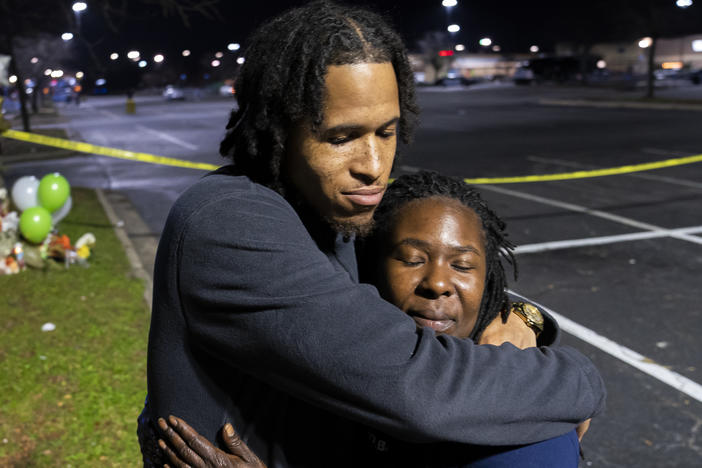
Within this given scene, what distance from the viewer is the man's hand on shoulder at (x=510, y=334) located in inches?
75.4

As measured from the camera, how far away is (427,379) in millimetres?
1229

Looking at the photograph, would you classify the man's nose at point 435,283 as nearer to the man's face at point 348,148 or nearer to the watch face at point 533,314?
the man's face at point 348,148

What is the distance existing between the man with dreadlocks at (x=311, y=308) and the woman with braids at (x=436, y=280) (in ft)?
0.22

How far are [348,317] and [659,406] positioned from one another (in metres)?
3.67

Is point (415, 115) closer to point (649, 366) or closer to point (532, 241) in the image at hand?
point (649, 366)

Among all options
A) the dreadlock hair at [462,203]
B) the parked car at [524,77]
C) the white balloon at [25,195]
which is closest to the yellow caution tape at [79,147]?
the white balloon at [25,195]

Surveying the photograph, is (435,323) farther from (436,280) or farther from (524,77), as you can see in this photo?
(524,77)

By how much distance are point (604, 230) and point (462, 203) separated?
277 inches

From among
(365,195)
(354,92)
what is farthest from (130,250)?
(354,92)

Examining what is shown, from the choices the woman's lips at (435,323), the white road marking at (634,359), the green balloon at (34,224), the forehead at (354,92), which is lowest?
the white road marking at (634,359)

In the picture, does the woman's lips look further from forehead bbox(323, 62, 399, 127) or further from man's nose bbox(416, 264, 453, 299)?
forehead bbox(323, 62, 399, 127)

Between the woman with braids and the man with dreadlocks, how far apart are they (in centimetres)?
7

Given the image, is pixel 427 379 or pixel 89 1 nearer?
pixel 427 379

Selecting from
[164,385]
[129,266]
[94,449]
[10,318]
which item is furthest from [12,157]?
[164,385]
